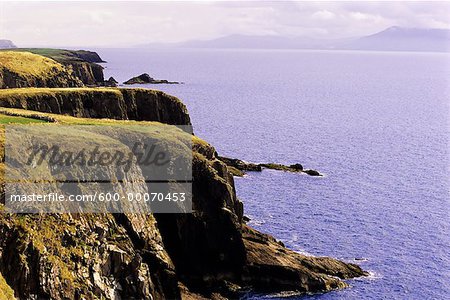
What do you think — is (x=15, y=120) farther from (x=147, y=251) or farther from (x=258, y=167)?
(x=258, y=167)

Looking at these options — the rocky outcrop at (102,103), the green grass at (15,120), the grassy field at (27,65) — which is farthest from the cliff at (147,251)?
the grassy field at (27,65)

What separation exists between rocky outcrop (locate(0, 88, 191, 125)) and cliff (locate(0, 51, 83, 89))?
45.3 meters

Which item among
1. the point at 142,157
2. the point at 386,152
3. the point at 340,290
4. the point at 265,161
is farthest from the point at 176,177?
the point at 386,152

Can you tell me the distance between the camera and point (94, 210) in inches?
2576

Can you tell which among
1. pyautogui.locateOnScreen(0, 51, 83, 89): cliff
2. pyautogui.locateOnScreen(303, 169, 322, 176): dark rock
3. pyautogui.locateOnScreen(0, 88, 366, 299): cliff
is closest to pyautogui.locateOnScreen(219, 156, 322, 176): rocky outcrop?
pyautogui.locateOnScreen(303, 169, 322, 176): dark rock

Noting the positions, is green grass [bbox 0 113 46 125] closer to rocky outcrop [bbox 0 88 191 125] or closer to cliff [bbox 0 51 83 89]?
rocky outcrop [bbox 0 88 191 125]

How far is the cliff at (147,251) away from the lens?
57.6 metres

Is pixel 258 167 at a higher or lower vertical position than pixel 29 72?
lower

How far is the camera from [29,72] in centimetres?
16075

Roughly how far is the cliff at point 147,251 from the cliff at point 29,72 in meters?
48.3

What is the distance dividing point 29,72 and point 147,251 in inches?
4212

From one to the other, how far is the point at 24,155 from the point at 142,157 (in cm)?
1629

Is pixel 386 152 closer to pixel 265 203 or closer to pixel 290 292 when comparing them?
pixel 265 203

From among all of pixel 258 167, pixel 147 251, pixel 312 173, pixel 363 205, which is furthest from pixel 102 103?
pixel 363 205
